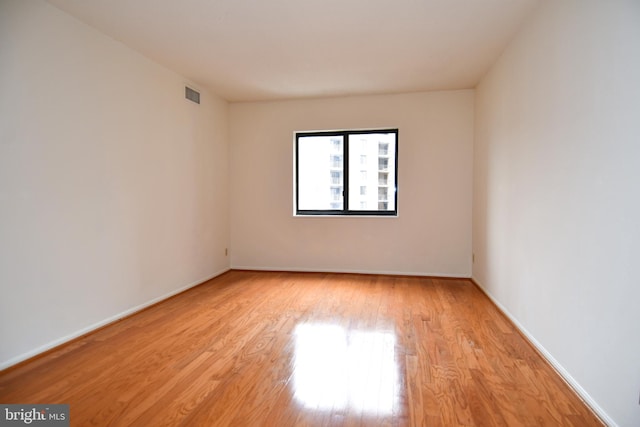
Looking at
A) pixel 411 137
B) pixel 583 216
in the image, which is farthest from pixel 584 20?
pixel 411 137

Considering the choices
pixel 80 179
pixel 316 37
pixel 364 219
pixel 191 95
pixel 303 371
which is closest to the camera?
pixel 303 371

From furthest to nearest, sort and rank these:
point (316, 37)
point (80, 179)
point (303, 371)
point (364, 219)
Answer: point (364, 219)
point (316, 37)
point (80, 179)
point (303, 371)

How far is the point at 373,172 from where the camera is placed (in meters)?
5.19

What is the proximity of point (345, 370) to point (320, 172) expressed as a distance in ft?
11.6

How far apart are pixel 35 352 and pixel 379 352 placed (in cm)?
251

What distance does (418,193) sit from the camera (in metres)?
4.95

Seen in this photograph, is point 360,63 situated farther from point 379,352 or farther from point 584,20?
point 379,352

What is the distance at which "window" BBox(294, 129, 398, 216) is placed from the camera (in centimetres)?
514

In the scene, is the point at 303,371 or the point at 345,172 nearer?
the point at 303,371

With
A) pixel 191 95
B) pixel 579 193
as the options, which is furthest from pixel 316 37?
pixel 579 193

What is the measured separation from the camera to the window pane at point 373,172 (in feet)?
16.8

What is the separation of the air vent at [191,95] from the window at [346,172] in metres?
1.58

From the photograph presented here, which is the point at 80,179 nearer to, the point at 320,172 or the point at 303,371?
the point at 303,371

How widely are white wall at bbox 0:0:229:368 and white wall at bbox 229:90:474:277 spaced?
1.26 metres
